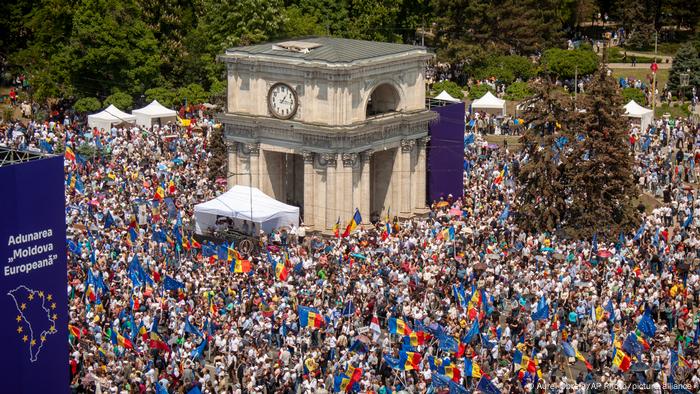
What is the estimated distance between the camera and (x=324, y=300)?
77938mm

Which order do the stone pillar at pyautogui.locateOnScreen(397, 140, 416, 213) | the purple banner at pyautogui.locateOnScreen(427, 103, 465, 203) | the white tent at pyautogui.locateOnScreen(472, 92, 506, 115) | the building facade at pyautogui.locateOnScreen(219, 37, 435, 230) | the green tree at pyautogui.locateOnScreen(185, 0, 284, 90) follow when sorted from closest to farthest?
the building facade at pyautogui.locateOnScreen(219, 37, 435, 230) → the stone pillar at pyautogui.locateOnScreen(397, 140, 416, 213) → the purple banner at pyautogui.locateOnScreen(427, 103, 465, 203) → the white tent at pyautogui.locateOnScreen(472, 92, 506, 115) → the green tree at pyautogui.locateOnScreen(185, 0, 284, 90)

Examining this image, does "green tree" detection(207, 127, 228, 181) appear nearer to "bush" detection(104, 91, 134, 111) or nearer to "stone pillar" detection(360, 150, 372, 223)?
"stone pillar" detection(360, 150, 372, 223)

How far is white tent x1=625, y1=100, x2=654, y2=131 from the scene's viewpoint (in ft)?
356

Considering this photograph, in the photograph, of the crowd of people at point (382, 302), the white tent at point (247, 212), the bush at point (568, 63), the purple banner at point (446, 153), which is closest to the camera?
the crowd of people at point (382, 302)

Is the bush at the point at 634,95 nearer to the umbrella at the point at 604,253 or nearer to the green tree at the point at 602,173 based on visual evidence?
the green tree at the point at 602,173

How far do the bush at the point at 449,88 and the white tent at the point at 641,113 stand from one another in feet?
44.2

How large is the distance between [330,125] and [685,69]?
38.2 metres

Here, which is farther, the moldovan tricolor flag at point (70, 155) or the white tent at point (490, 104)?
the white tent at point (490, 104)

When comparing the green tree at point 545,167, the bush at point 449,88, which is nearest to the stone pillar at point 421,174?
the green tree at point 545,167

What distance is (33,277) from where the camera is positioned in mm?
63125

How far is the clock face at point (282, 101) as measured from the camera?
90.9 meters

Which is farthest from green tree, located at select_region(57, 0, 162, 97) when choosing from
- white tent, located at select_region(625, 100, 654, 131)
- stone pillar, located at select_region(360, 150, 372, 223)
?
white tent, located at select_region(625, 100, 654, 131)

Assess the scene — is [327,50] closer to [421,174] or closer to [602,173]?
[421,174]

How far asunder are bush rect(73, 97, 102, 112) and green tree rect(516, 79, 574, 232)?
34.5 meters
